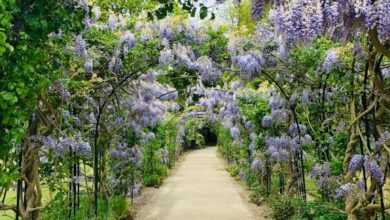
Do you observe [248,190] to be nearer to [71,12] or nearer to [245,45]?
[245,45]

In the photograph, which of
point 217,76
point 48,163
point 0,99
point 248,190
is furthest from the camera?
point 248,190

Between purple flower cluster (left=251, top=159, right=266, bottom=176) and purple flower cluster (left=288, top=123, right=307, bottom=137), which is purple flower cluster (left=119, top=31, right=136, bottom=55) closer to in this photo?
purple flower cluster (left=288, top=123, right=307, bottom=137)

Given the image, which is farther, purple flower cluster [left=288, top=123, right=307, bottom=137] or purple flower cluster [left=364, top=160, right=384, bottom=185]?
purple flower cluster [left=288, top=123, right=307, bottom=137]

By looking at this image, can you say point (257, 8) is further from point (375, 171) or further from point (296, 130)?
point (296, 130)

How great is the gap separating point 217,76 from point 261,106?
1.23 metres

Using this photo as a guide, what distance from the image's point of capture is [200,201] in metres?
10.8

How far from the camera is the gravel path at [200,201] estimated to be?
911cm

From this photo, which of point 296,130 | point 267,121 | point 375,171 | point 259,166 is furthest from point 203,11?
point 259,166

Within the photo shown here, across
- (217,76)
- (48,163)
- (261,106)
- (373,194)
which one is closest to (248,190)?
(261,106)

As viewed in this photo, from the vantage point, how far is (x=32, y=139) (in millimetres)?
5621

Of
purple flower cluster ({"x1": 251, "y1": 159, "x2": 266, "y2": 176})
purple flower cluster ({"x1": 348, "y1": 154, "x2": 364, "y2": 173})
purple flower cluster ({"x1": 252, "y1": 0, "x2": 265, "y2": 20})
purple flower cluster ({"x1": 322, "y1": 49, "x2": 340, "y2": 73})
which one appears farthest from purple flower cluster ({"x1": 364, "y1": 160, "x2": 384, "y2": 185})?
purple flower cluster ({"x1": 251, "y1": 159, "x2": 266, "y2": 176})

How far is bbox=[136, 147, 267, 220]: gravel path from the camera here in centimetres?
911

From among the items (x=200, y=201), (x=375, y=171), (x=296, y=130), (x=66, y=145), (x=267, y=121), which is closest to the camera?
(x=375, y=171)

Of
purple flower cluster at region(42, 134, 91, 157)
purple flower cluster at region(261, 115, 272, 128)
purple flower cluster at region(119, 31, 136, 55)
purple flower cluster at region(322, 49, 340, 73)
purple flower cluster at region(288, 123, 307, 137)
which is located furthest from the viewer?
purple flower cluster at region(261, 115, 272, 128)
